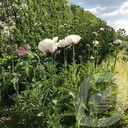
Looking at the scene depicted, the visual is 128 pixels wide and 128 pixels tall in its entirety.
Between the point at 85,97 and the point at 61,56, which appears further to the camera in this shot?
the point at 61,56

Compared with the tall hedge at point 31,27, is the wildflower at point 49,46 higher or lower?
lower

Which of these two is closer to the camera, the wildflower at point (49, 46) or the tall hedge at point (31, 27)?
the wildflower at point (49, 46)

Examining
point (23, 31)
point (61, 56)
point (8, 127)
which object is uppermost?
point (23, 31)

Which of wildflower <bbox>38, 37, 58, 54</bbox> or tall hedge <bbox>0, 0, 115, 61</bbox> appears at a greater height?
tall hedge <bbox>0, 0, 115, 61</bbox>

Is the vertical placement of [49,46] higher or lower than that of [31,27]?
lower

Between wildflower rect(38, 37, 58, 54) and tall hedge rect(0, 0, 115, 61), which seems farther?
tall hedge rect(0, 0, 115, 61)

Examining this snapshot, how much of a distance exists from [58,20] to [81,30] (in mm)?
1951

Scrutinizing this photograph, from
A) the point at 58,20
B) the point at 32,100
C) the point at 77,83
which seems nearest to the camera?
the point at 32,100

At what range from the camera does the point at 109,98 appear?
148 inches

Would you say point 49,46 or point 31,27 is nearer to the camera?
point 49,46

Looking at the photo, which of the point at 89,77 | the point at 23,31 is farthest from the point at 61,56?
the point at 89,77

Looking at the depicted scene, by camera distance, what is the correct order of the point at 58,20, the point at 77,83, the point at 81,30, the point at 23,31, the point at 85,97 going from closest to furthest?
the point at 85,97 → the point at 77,83 → the point at 23,31 → the point at 81,30 → the point at 58,20

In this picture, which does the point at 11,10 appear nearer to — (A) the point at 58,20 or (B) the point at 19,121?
(A) the point at 58,20

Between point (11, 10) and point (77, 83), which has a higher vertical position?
point (11, 10)
